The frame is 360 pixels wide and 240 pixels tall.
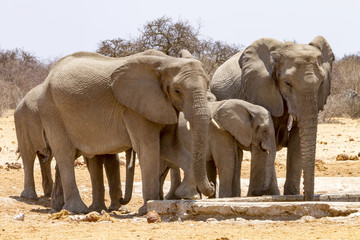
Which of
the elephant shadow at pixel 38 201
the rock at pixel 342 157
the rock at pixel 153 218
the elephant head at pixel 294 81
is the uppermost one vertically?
the elephant head at pixel 294 81

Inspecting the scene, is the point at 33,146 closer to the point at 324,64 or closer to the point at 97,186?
the point at 97,186

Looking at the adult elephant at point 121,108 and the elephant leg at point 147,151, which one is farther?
the elephant leg at point 147,151

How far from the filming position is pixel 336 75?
3391cm

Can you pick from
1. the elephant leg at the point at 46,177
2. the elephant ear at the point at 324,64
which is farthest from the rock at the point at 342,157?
the elephant leg at the point at 46,177

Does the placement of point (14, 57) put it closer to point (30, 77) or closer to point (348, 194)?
point (30, 77)

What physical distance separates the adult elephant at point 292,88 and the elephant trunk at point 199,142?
4.03ft

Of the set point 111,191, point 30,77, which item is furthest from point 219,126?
point 30,77

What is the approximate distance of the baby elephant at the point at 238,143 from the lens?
34.1ft

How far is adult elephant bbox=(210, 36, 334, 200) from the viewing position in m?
9.70

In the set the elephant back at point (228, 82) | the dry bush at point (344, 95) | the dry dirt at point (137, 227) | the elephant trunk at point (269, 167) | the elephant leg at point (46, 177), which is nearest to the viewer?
the dry dirt at point (137, 227)

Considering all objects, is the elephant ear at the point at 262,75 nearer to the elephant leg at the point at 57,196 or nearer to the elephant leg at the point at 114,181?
Result: the elephant leg at the point at 114,181

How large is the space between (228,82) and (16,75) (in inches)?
1049

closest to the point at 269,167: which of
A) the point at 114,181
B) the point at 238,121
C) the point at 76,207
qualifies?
the point at 238,121

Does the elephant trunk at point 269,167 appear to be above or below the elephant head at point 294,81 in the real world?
below
